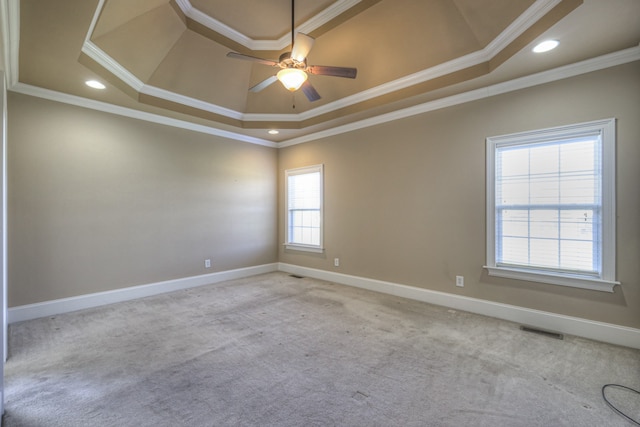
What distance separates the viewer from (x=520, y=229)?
3.34 m

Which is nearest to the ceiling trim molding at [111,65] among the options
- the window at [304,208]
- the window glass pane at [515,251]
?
the window at [304,208]

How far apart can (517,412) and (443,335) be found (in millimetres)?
1137

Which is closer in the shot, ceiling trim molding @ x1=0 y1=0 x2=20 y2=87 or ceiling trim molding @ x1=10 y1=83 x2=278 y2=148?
ceiling trim molding @ x1=0 y1=0 x2=20 y2=87

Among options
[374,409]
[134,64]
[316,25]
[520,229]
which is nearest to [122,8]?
[134,64]

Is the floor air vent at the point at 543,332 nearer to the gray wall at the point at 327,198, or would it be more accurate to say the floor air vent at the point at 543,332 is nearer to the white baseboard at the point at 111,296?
the gray wall at the point at 327,198

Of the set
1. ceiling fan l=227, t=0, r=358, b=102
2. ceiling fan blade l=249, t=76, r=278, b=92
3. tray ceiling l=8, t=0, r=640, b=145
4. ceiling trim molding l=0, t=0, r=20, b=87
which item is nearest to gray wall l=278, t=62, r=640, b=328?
tray ceiling l=8, t=0, r=640, b=145

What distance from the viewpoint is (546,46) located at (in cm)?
264

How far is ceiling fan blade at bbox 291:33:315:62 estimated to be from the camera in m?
2.47

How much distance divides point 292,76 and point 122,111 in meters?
2.97

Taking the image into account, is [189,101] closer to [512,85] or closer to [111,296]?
[111,296]

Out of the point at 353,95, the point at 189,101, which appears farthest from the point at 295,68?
the point at 189,101

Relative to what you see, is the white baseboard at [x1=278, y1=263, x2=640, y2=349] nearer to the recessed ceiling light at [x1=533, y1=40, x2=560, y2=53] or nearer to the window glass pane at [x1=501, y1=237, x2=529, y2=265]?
the window glass pane at [x1=501, y1=237, x2=529, y2=265]

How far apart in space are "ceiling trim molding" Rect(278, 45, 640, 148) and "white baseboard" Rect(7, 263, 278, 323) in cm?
344

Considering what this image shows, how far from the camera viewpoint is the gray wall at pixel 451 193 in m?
2.75
